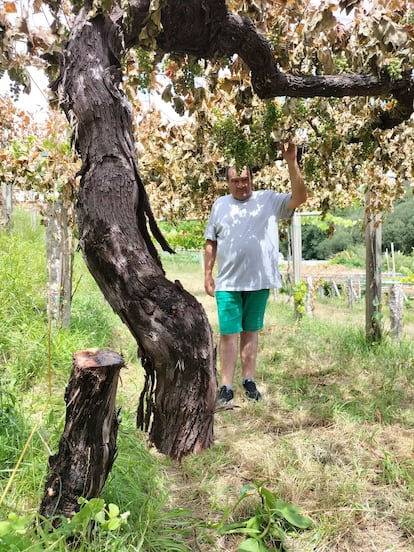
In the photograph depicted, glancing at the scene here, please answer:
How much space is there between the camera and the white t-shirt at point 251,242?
3137 mm

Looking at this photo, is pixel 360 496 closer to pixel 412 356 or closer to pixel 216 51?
pixel 216 51

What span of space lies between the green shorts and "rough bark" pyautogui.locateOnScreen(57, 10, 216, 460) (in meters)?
1.51

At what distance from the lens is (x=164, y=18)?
6.44ft

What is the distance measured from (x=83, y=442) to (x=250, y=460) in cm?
112

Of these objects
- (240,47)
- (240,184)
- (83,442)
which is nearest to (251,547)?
(83,442)

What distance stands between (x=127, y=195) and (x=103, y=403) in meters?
0.69

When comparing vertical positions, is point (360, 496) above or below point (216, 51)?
below

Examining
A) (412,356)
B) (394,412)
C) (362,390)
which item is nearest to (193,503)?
(394,412)

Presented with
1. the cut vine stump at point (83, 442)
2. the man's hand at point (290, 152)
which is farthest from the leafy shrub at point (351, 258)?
the cut vine stump at point (83, 442)

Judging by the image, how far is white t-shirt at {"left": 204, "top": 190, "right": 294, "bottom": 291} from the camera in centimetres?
314

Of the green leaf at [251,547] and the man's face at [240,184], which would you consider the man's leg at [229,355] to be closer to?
the man's face at [240,184]

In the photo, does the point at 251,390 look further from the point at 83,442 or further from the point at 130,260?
the point at 130,260

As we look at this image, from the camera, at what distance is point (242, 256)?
313cm

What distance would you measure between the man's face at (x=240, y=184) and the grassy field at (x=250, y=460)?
4.71 feet
